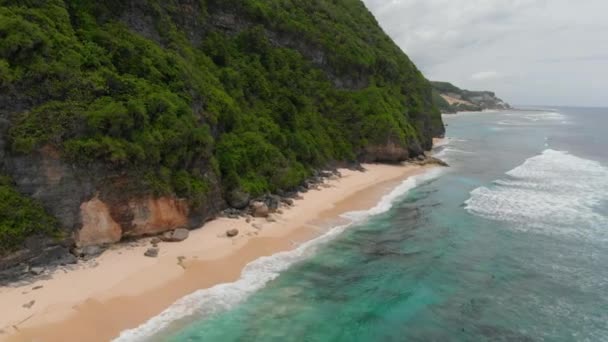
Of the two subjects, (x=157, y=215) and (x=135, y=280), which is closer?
(x=135, y=280)

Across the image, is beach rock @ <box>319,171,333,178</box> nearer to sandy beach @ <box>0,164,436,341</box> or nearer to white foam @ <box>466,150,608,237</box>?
sandy beach @ <box>0,164,436,341</box>

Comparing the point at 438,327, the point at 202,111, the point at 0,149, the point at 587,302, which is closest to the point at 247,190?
the point at 202,111

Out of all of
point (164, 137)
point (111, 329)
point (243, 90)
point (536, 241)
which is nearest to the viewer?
point (111, 329)

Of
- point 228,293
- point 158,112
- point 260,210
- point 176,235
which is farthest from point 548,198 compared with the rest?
point 158,112

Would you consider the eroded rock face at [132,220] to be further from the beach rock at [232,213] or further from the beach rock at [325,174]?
the beach rock at [325,174]

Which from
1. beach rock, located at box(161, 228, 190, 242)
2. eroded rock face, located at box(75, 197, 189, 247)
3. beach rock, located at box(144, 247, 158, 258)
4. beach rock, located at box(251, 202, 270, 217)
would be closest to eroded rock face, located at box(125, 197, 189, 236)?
eroded rock face, located at box(75, 197, 189, 247)

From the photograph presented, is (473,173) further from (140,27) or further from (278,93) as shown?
(140,27)

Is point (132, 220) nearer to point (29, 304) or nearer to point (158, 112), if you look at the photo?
point (158, 112)
